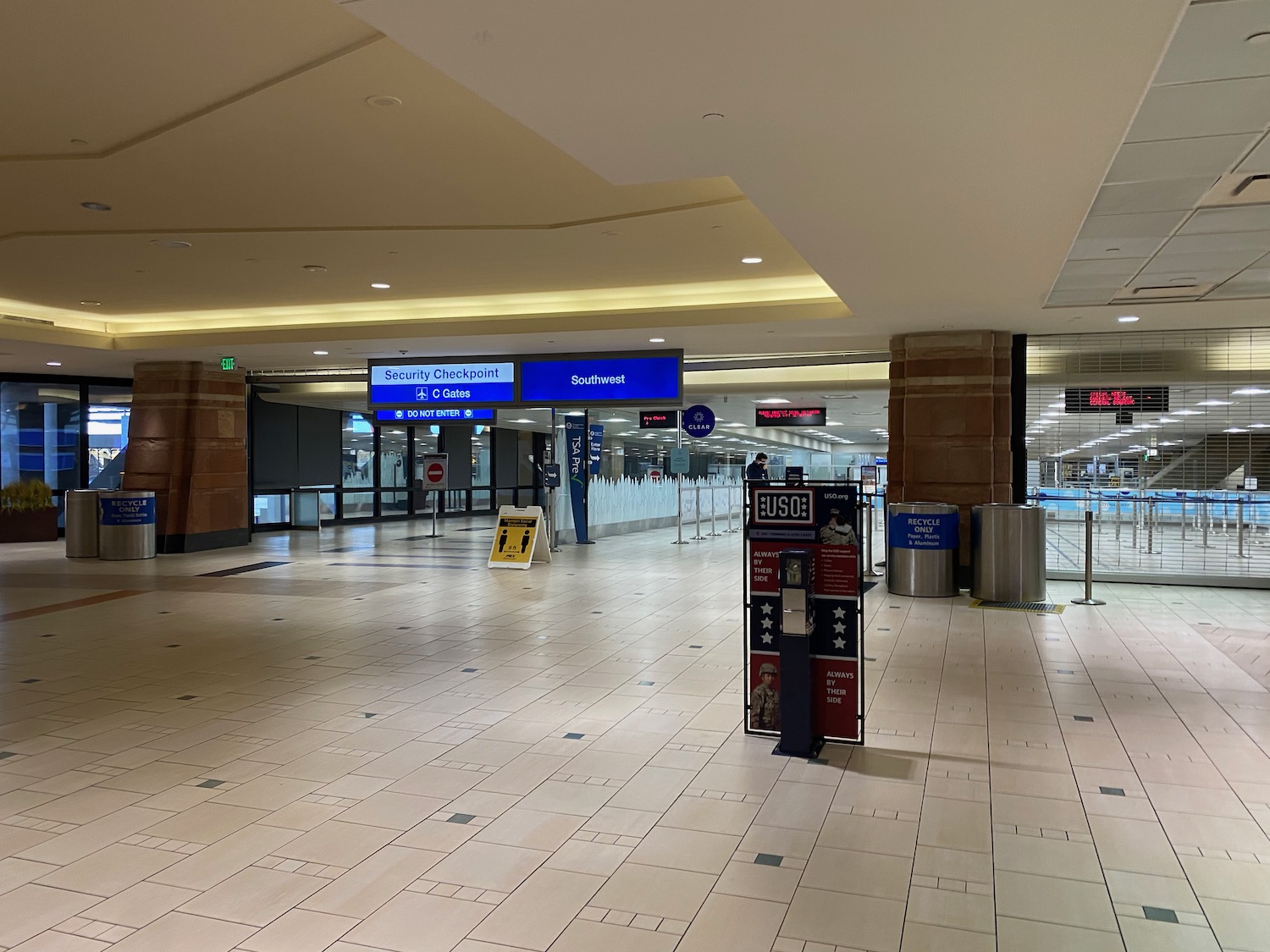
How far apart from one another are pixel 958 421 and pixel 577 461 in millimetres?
7159

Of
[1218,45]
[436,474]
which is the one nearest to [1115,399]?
[1218,45]

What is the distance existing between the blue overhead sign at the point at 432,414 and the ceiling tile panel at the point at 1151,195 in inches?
315

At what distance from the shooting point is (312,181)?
5.71 m

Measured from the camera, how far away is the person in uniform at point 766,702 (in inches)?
177

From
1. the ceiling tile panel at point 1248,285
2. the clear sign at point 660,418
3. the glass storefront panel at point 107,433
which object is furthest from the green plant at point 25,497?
the ceiling tile panel at point 1248,285

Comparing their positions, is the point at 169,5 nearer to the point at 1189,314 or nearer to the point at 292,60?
A: the point at 292,60

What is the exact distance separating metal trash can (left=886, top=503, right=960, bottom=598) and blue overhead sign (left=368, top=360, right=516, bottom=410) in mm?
5022

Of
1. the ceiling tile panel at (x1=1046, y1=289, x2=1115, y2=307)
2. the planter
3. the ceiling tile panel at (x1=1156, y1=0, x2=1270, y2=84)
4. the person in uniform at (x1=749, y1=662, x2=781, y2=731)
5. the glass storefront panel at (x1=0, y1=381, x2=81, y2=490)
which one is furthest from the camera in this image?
the glass storefront panel at (x1=0, y1=381, x2=81, y2=490)

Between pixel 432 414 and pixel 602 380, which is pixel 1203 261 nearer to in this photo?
pixel 602 380

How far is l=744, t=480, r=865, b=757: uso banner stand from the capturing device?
4246mm

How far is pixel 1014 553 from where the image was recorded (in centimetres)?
898

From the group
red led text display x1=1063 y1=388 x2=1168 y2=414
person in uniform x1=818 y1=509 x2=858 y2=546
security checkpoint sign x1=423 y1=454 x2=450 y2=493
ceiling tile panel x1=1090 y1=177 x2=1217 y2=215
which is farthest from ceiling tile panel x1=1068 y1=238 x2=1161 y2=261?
security checkpoint sign x1=423 y1=454 x2=450 y2=493

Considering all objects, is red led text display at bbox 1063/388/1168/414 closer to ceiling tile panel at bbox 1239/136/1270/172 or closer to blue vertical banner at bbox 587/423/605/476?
ceiling tile panel at bbox 1239/136/1270/172

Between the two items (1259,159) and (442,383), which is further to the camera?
(442,383)
